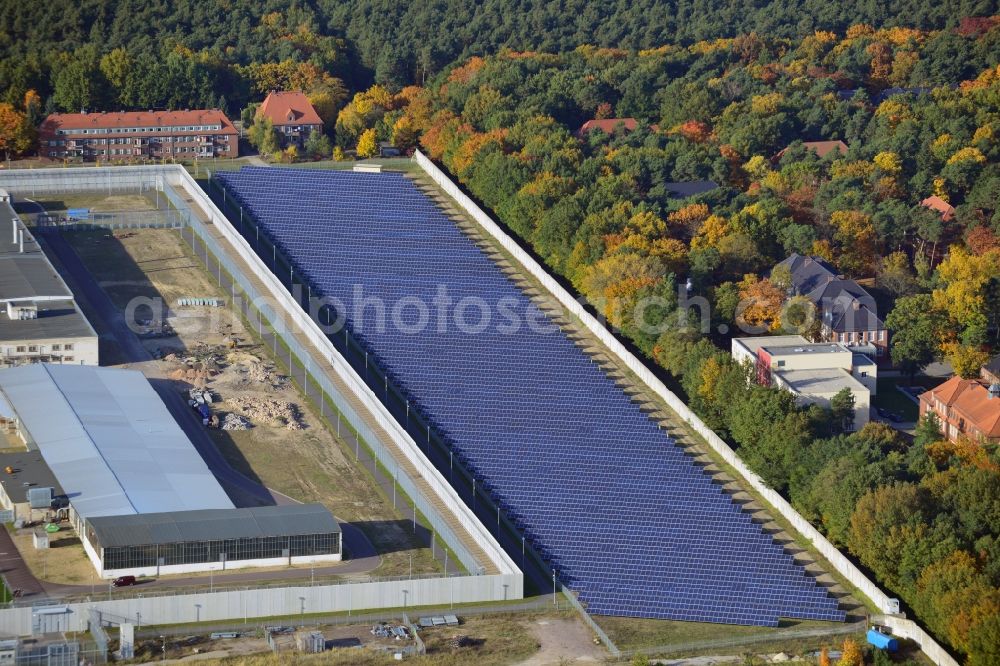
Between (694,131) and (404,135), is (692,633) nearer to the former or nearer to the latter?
(694,131)

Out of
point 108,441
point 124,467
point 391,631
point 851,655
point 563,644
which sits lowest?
point 563,644

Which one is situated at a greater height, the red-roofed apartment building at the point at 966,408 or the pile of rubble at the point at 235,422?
the red-roofed apartment building at the point at 966,408

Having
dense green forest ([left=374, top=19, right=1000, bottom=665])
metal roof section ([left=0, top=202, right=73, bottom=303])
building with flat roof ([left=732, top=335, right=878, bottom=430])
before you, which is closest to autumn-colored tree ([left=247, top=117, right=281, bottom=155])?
dense green forest ([left=374, top=19, right=1000, bottom=665])

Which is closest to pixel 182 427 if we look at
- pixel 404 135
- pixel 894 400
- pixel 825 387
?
pixel 825 387

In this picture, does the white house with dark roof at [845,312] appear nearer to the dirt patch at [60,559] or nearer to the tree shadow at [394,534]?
the tree shadow at [394,534]

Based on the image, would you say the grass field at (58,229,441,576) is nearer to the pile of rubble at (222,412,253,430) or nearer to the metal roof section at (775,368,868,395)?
the pile of rubble at (222,412,253,430)

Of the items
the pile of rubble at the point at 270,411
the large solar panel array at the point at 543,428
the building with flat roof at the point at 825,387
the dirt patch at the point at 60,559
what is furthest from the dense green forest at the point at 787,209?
the dirt patch at the point at 60,559

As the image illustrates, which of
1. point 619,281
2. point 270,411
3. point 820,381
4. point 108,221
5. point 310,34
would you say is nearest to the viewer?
point 270,411

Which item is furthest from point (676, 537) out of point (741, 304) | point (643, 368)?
point (741, 304)
